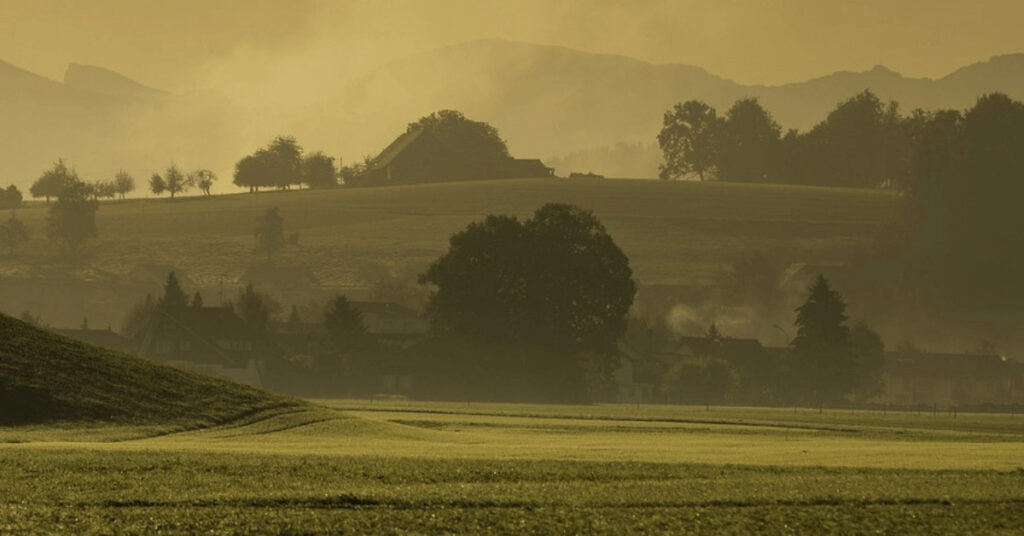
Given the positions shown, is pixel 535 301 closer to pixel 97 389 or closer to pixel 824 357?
pixel 824 357

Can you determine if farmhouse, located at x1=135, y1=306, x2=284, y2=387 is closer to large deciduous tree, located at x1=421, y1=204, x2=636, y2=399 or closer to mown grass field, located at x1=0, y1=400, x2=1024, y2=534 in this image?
large deciduous tree, located at x1=421, y1=204, x2=636, y2=399

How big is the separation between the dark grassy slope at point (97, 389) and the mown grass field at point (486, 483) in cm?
269

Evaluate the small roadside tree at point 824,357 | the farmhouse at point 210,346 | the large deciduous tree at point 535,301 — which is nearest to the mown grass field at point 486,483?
the large deciduous tree at point 535,301

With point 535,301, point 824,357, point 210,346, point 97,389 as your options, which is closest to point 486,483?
point 97,389

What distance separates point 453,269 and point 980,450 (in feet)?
316

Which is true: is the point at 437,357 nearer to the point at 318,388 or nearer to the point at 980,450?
the point at 318,388

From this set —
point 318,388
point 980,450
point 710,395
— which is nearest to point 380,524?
point 980,450

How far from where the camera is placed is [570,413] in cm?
13062

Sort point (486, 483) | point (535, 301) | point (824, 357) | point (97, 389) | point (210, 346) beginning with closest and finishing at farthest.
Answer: point (486, 483) → point (97, 389) → point (535, 301) → point (210, 346) → point (824, 357)

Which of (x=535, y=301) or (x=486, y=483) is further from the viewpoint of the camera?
(x=535, y=301)

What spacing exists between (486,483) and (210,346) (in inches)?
5372

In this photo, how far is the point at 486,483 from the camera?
191 feet

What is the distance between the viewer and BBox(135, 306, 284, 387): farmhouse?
18888 cm

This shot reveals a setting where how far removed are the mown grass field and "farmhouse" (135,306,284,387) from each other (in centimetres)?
9554
